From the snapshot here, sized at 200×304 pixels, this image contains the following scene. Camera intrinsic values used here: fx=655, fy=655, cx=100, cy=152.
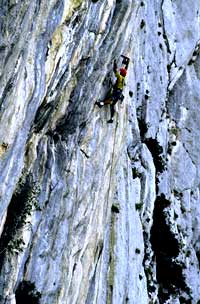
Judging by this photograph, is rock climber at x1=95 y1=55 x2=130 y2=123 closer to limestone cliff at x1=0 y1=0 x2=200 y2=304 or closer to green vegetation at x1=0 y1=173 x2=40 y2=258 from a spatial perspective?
limestone cliff at x1=0 y1=0 x2=200 y2=304

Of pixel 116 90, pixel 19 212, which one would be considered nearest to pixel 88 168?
pixel 116 90

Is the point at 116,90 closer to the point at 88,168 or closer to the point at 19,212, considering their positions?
the point at 88,168

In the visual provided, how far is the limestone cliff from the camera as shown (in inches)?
888

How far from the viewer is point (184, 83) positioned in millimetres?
45094

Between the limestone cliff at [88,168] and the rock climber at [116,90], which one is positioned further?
the rock climber at [116,90]

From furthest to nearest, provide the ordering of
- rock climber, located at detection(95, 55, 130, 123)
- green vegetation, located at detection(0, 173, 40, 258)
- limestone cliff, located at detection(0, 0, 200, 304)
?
rock climber, located at detection(95, 55, 130, 123)
green vegetation, located at detection(0, 173, 40, 258)
limestone cliff, located at detection(0, 0, 200, 304)

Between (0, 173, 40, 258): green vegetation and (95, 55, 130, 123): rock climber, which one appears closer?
(0, 173, 40, 258): green vegetation

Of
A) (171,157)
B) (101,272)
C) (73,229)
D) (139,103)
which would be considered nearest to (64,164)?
(73,229)

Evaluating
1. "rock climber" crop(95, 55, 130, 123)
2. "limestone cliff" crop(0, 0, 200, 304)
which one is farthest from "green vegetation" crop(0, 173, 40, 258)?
"rock climber" crop(95, 55, 130, 123)

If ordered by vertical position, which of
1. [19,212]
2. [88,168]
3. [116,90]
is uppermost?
[116,90]

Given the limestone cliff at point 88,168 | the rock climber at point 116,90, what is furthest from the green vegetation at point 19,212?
the rock climber at point 116,90

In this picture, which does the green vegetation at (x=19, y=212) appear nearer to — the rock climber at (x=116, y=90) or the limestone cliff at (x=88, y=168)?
the limestone cliff at (x=88, y=168)

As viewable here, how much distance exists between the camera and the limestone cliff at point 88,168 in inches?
888

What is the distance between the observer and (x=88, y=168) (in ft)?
94.3
